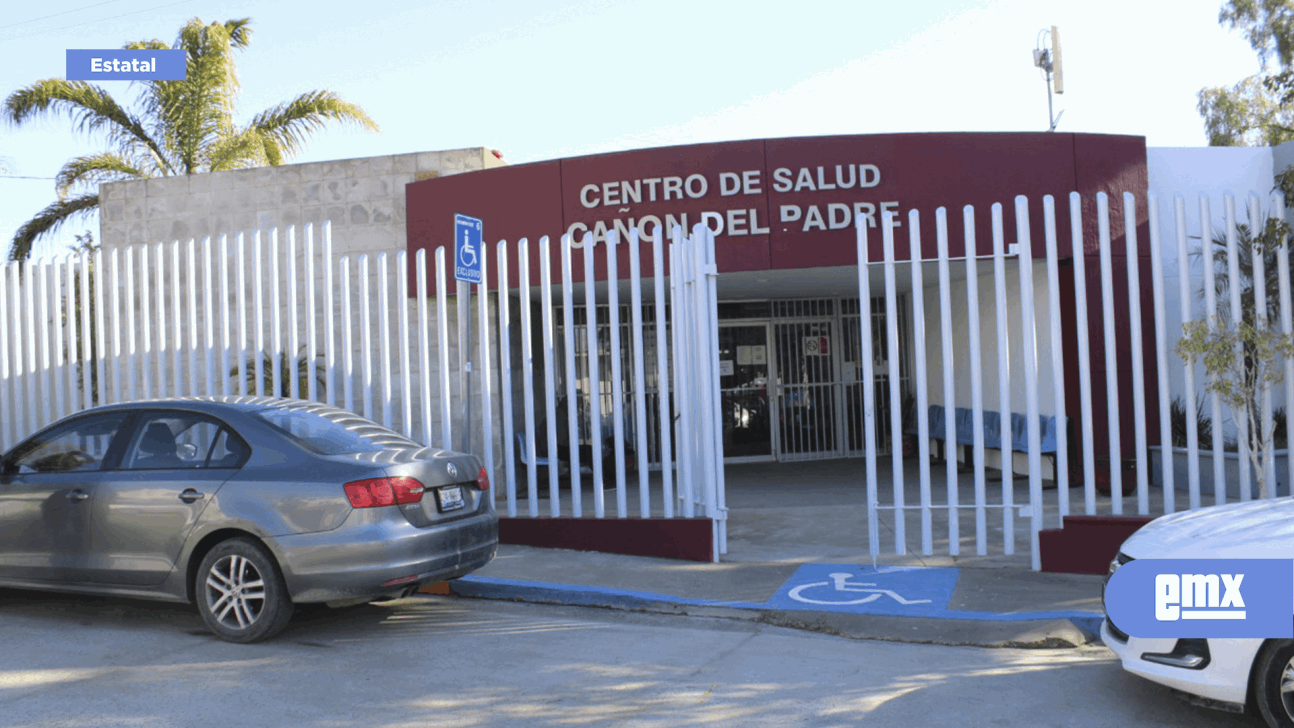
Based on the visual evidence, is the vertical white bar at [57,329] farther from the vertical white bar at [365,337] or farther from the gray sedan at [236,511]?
the gray sedan at [236,511]

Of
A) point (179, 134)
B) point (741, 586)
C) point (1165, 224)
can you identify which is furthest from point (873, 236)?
point (179, 134)

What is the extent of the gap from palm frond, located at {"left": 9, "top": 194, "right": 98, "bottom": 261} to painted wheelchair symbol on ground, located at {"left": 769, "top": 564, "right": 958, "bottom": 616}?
1379 centimetres

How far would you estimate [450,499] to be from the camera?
21.1ft

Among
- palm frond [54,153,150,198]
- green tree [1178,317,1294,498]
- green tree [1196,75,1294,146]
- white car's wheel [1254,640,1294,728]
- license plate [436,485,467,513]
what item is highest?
green tree [1196,75,1294,146]

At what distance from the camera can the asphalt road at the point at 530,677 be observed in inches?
189

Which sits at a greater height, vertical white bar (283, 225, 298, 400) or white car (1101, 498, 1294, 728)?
vertical white bar (283, 225, 298, 400)

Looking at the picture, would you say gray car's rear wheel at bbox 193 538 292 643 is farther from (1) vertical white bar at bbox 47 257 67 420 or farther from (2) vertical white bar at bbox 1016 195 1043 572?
(1) vertical white bar at bbox 47 257 67 420

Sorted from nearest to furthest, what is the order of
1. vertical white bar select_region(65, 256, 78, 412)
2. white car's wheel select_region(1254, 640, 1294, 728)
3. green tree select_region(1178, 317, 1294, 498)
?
white car's wheel select_region(1254, 640, 1294, 728)
green tree select_region(1178, 317, 1294, 498)
vertical white bar select_region(65, 256, 78, 412)

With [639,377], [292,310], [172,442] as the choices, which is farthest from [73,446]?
[639,377]

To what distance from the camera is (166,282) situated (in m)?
12.9

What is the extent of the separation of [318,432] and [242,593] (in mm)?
1034

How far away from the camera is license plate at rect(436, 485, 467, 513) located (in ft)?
20.8

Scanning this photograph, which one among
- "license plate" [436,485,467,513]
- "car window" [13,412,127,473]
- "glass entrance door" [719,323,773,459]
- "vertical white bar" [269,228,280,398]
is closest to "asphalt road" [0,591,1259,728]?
"license plate" [436,485,467,513]

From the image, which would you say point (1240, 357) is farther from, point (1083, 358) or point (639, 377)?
point (639, 377)
